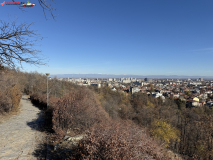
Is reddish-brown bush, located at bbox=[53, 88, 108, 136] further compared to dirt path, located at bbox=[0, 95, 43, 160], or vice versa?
reddish-brown bush, located at bbox=[53, 88, 108, 136]

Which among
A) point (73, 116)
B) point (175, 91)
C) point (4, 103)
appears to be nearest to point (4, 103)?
point (4, 103)

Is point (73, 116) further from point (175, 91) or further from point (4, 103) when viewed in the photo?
point (175, 91)

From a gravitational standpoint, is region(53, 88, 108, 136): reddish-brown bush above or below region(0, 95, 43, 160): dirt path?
above

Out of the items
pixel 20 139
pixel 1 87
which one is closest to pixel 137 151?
pixel 20 139

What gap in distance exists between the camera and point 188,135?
904 inches

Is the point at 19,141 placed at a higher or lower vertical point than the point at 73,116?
lower

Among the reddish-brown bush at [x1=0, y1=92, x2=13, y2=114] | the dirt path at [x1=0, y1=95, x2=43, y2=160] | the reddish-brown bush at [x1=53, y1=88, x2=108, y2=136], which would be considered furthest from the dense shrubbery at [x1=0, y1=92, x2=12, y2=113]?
the reddish-brown bush at [x1=53, y1=88, x2=108, y2=136]

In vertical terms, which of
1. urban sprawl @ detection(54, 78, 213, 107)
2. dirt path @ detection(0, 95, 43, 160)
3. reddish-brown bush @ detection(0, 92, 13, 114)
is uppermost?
reddish-brown bush @ detection(0, 92, 13, 114)

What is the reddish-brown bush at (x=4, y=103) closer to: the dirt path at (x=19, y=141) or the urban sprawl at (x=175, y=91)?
the dirt path at (x=19, y=141)

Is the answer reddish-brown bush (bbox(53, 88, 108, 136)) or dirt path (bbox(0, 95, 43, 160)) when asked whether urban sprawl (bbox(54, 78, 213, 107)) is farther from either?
reddish-brown bush (bbox(53, 88, 108, 136))

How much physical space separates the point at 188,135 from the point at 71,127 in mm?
23938

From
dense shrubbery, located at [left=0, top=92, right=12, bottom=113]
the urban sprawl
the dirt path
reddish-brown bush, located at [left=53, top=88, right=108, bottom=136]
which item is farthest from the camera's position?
the urban sprawl

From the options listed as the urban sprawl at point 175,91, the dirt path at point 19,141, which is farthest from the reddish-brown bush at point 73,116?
the urban sprawl at point 175,91

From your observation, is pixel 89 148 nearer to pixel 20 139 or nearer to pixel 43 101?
pixel 20 139
